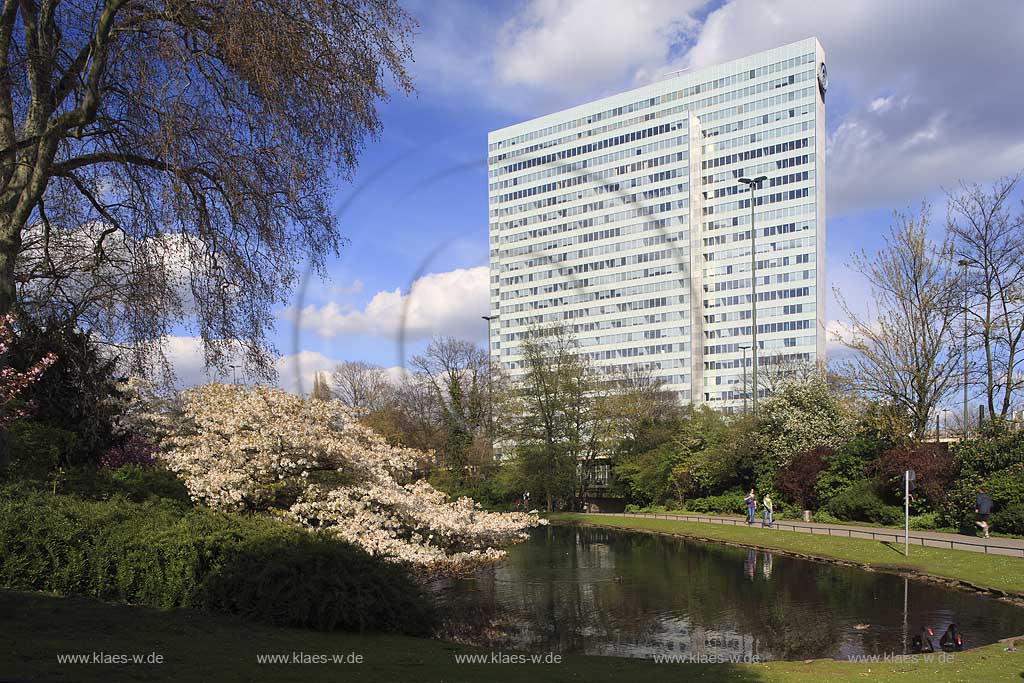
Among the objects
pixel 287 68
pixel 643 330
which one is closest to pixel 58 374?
pixel 287 68

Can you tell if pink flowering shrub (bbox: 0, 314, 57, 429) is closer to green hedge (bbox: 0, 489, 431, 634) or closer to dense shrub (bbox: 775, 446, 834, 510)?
green hedge (bbox: 0, 489, 431, 634)

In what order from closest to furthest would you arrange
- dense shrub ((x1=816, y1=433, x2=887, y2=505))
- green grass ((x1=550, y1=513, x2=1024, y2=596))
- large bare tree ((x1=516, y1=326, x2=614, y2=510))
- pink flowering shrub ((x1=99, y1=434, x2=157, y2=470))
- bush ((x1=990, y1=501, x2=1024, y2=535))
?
pink flowering shrub ((x1=99, y1=434, x2=157, y2=470)), green grass ((x1=550, y1=513, x2=1024, y2=596)), bush ((x1=990, y1=501, x2=1024, y2=535)), dense shrub ((x1=816, y1=433, x2=887, y2=505)), large bare tree ((x1=516, y1=326, x2=614, y2=510))

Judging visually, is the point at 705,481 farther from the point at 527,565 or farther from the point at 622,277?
the point at 622,277

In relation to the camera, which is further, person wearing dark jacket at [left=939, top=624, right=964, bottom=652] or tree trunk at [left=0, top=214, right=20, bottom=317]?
person wearing dark jacket at [left=939, top=624, right=964, bottom=652]

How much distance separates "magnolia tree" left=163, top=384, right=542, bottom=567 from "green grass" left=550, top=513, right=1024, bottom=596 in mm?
12611

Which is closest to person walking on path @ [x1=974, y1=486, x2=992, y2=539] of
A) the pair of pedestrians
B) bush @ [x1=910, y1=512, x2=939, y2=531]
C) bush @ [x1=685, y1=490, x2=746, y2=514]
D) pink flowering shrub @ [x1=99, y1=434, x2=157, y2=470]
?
bush @ [x1=910, y1=512, x2=939, y2=531]

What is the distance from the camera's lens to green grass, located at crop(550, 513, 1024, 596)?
1967 centimetres

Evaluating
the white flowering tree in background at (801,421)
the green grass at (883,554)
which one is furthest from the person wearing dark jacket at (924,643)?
the white flowering tree in background at (801,421)

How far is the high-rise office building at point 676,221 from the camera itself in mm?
104938

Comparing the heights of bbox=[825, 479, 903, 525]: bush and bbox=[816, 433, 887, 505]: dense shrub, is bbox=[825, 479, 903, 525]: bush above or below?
below

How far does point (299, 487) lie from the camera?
49.1 ft

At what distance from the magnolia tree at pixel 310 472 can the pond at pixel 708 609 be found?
1852 millimetres

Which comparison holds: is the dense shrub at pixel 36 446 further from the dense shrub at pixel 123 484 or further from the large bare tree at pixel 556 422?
the large bare tree at pixel 556 422

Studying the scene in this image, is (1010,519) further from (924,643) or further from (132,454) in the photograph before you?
(132,454)
